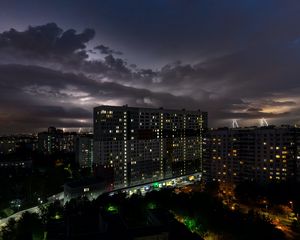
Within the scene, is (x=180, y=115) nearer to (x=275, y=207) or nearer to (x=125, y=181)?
(x=125, y=181)

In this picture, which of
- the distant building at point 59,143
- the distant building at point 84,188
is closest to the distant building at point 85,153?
the distant building at point 84,188

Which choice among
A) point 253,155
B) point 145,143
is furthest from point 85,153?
point 253,155

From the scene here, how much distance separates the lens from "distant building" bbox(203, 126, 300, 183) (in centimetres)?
2623

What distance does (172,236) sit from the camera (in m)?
13.0

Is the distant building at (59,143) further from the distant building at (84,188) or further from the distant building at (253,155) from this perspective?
the distant building at (253,155)

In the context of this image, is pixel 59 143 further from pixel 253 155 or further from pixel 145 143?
pixel 253 155

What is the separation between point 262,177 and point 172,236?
59.7 feet

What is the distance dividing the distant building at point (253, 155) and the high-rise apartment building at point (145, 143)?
632cm

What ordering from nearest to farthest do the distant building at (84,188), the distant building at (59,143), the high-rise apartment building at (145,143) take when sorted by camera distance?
the distant building at (84,188)
the high-rise apartment building at (145,143)
the distant building at (59,143)

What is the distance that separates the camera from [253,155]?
2839 centimetres

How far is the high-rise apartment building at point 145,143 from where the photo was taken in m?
30.8

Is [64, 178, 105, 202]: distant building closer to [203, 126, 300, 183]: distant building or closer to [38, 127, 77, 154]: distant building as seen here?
[203, 126, 300, 183]: distant building

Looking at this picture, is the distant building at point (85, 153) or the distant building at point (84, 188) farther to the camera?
the distant building at point (85, 153)

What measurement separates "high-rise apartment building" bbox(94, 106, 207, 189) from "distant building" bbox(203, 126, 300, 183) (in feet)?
20.7
